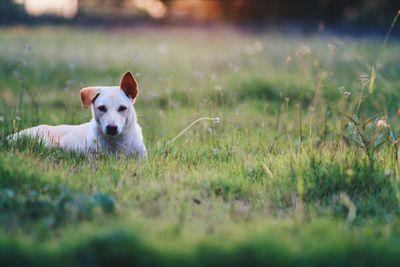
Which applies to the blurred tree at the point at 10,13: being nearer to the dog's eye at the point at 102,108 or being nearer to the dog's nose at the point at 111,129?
the dog's eye at the point at 102,108

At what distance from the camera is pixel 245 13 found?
1436 inches

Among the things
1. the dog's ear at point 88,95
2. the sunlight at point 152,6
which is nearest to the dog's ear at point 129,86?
the dog's ear at point 88,95

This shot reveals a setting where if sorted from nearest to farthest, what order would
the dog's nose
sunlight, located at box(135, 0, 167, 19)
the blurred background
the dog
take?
the dog's nose < the dog < the blurred background < sunlight, located at box(135, 0, 167, 19)

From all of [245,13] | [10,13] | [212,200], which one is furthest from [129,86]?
[245,13]

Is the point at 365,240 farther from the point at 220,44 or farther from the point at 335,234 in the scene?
the point at 220,44

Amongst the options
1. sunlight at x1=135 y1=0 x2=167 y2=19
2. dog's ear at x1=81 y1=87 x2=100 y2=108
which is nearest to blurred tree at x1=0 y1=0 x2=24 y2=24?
sunlight at x1=135 y1=0 x2=167 y2=19

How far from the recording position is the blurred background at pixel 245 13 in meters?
30.3

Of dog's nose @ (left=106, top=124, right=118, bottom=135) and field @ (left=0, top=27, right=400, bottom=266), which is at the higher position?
dog's nose @ (left=106, top=124, right=118, bottom=135)

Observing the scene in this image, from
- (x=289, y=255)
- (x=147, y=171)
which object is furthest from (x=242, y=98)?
(x=289, y=255)

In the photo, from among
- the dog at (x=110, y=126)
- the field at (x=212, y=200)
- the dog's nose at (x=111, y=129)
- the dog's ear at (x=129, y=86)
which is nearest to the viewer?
the field at (x=212, y=200)

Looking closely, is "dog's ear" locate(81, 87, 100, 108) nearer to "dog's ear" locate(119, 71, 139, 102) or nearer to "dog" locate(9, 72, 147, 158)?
"dog" locate(9, 72, 147, 158)

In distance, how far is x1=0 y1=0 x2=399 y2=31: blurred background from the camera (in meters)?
30.3

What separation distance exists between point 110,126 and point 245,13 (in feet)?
105

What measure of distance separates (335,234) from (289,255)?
1.59 ft
